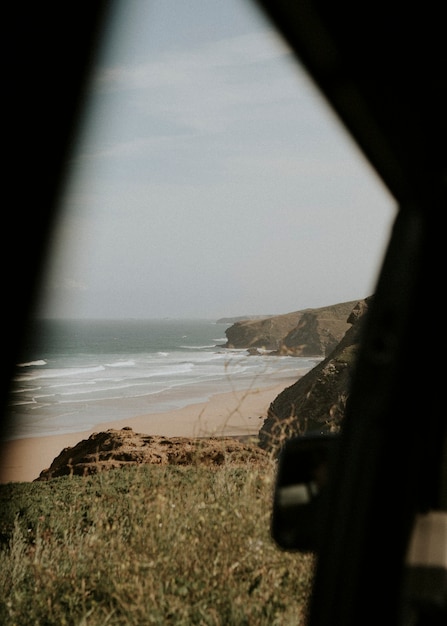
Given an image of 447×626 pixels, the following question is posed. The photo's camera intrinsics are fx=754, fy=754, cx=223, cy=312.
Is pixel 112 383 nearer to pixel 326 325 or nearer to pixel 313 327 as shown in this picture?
pixel 326 325

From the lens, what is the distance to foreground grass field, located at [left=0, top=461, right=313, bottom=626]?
189 inches

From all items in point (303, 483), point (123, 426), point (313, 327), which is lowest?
point (303, 483)

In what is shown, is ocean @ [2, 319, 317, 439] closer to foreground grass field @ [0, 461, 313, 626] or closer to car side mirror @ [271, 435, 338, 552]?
foreground grass field @ [0, 461, 313, 626]

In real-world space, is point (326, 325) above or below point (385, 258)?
above

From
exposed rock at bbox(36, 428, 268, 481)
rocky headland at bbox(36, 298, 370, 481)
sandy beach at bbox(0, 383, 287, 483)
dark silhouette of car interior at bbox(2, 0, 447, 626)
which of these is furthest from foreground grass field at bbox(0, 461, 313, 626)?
sandy beach at bbox(0, 383, 287, 483)

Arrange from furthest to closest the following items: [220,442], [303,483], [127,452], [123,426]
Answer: [123,426]
[127,452]
[220,442]
[303,483]

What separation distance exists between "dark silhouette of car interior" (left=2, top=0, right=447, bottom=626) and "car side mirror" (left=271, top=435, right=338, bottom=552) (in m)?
0.12

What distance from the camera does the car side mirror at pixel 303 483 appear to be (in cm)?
151

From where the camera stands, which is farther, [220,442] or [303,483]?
[220,442]

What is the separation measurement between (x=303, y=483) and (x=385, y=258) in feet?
1.59

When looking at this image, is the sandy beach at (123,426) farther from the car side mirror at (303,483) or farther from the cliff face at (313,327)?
the car side mirror at (303,483)

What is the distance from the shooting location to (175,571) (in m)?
5.34

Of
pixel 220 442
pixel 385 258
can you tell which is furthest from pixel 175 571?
pixel 385 258

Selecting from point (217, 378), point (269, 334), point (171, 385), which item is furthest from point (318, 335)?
point (269, 334)
